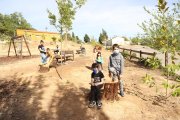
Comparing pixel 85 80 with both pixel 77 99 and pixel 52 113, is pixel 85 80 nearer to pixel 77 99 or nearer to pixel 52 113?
pixel 77 99

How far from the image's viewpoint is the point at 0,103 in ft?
33.0

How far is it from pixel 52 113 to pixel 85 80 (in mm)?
5154

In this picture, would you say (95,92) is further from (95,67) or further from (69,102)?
(69,102)

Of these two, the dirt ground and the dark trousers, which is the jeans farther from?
the dark trousers

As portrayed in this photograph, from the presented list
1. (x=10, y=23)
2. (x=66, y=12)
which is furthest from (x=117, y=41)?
(x=66, y=12)

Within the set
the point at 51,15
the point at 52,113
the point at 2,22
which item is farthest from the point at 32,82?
the point at 2,22

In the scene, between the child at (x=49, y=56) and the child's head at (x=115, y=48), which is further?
the child at (x=49, y=56)

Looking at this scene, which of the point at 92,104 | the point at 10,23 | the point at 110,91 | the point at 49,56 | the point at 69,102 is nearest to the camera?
the point at 92,104

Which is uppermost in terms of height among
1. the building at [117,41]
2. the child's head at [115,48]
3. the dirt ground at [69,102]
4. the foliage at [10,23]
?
the foliage at [10,23]

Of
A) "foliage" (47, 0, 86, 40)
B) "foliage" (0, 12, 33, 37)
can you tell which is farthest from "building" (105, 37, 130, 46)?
"foliage" (47, 0, 86, 40)

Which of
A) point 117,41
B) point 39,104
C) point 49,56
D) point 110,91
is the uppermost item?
point 117,41

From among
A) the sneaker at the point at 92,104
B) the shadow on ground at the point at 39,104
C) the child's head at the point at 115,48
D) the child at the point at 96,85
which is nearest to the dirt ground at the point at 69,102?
the shadow on ground at the point at 39,104

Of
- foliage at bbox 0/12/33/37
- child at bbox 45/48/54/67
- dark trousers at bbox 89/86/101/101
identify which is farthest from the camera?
foliage at bbox 0/12/33/37

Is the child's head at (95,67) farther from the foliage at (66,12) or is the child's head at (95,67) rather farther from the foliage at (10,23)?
the foliage at (10,23)
